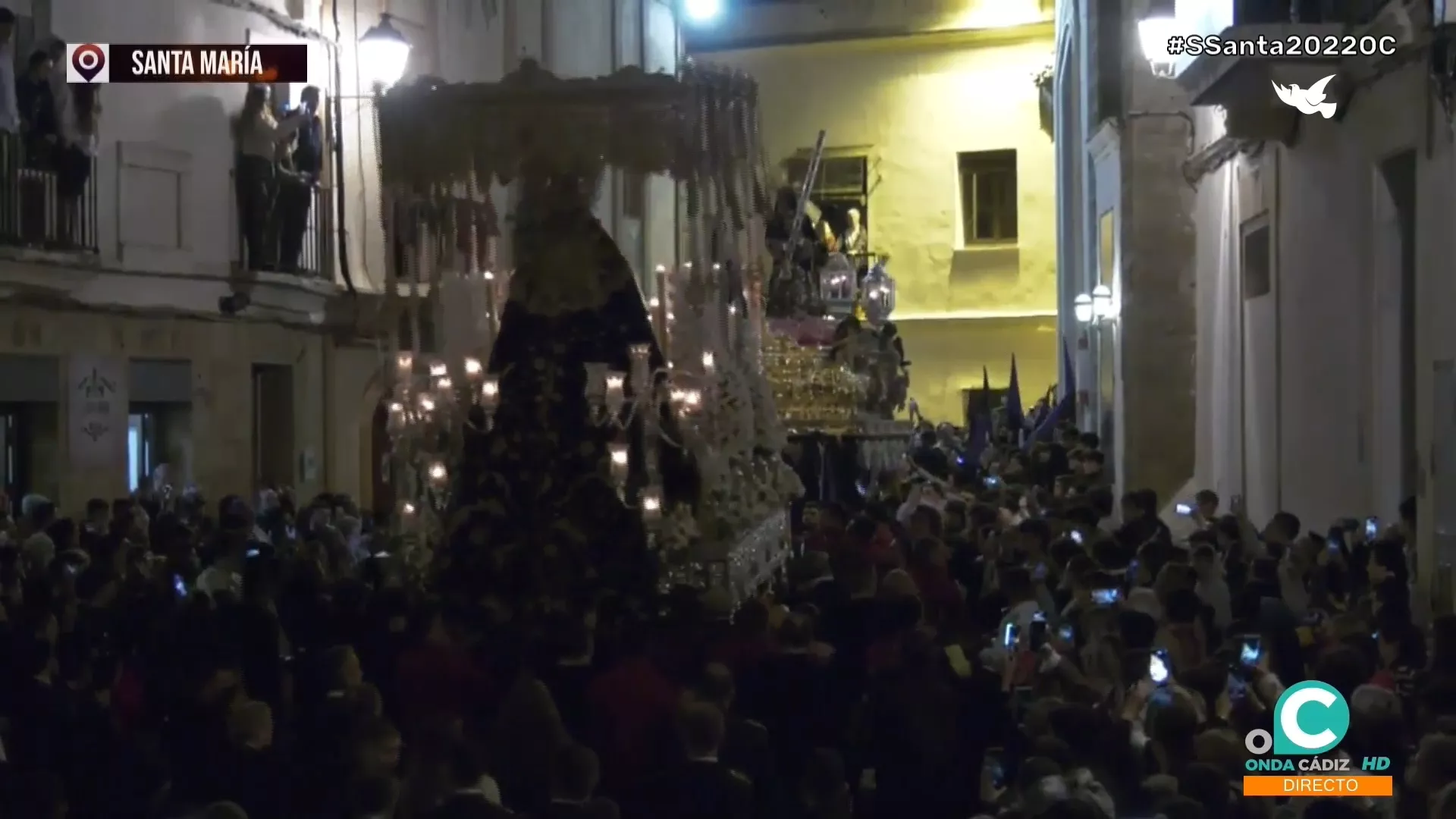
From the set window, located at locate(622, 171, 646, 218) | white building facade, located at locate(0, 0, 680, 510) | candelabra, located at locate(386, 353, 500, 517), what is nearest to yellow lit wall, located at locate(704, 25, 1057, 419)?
window, located at locate(622, 171, 646, 218)

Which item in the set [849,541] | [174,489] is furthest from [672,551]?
[174,489]

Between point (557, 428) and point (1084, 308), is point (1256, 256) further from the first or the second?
point (557, 428)

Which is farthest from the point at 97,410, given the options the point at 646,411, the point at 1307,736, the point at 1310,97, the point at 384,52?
the point at 1307,736

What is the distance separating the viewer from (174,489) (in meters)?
16.2

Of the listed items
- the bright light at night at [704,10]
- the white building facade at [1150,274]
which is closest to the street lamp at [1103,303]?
the white building facade at [1150,274]

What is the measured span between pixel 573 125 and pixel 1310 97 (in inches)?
208

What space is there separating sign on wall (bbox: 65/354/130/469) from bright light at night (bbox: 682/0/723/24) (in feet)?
58.9

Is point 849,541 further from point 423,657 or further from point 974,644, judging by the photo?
point 423,657

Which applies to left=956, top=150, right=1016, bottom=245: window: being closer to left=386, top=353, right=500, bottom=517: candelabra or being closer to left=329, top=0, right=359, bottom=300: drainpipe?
left=329, top=0, right=359, bottom=300: drainpipe

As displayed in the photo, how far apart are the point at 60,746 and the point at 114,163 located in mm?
10348

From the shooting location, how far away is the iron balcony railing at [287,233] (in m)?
17.3

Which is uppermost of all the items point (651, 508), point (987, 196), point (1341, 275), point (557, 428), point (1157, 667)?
point (987, 196)

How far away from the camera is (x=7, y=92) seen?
45.3 ft

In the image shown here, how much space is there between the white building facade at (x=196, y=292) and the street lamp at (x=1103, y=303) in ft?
19.9
